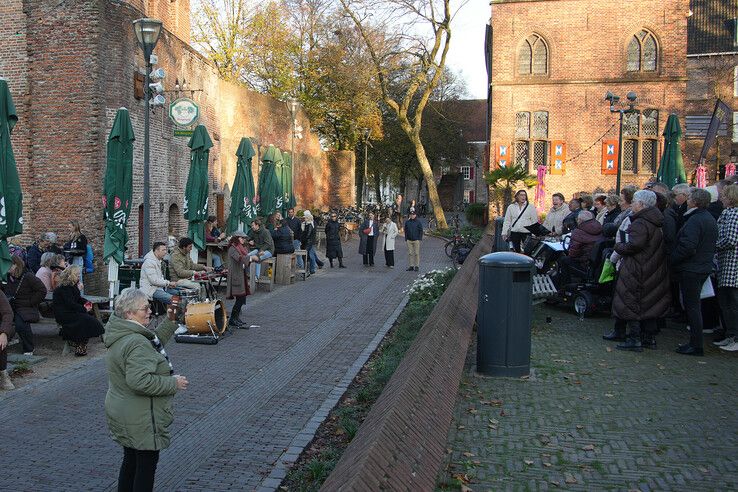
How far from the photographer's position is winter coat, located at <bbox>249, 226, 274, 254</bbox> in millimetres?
17438

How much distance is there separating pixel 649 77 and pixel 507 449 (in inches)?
1331

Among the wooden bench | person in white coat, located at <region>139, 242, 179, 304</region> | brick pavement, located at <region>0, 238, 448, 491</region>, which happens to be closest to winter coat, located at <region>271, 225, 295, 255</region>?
brick pavement, located at <region>0, 238, 448, 491</region>

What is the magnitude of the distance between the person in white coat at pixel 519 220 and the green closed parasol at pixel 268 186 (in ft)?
31.5

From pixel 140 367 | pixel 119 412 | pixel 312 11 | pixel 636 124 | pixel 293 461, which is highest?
pixel 312 11

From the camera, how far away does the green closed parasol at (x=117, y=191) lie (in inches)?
498

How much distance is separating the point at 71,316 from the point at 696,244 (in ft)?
25.7

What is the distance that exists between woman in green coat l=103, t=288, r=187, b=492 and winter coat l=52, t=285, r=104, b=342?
5643 mm

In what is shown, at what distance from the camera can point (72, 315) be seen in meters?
9.71

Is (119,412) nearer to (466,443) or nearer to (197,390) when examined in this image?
(466,443)

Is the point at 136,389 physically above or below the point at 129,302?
below

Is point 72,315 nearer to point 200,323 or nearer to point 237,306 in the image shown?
point 200,323

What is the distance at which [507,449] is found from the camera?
5.58 metres

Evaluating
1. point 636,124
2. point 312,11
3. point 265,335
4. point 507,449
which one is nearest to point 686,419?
point 507,449

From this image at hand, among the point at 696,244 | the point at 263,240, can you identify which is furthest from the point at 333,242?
the point at 696,244
